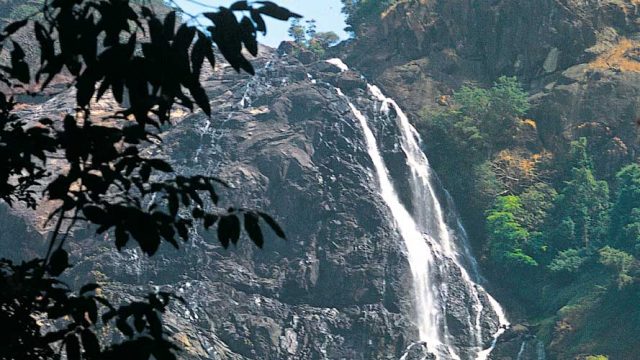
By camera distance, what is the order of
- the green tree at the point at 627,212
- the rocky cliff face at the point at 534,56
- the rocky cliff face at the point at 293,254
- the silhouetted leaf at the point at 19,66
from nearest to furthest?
1. the silhouetted leaf at the point at 19,66
2. the rocky cliff face at the point at 293,254
3. the green tree at the point at 627,212
4. the rocky cliff face at the point at 534,56

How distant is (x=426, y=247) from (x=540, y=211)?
4.47 meters

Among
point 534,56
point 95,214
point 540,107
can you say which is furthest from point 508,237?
point 95,214

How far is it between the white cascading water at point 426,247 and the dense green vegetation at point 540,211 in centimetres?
87

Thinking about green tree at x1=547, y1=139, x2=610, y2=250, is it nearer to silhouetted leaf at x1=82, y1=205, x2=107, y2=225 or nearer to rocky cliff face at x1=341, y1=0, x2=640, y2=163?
rocky cliff face at x1=341, y1=0, x2=640, y2=163

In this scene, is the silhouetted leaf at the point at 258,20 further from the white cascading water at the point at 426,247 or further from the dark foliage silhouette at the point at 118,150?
the white cascading water at the point at 426,247

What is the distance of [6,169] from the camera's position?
15.2 ft

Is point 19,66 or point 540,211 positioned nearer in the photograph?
point 19,66

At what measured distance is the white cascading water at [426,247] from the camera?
36.1 meters

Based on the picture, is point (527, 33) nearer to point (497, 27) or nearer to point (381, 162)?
point (497, 27)

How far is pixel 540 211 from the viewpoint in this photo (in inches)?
1543

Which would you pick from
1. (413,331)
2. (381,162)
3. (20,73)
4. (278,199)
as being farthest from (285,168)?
(20,73)

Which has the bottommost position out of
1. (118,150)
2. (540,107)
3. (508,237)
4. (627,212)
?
(118,150)

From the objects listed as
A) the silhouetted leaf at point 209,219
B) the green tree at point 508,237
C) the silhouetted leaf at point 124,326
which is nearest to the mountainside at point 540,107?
the green tree at point 508,237

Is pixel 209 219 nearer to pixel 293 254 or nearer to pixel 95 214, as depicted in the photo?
pixel 95 214
